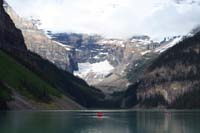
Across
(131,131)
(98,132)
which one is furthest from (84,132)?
(131,131)

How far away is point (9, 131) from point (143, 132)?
35.5m

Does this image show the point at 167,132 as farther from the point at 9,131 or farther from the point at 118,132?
the point at 9,131

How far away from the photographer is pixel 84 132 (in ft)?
414

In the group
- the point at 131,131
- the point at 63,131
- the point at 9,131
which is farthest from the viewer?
the point at 131,131

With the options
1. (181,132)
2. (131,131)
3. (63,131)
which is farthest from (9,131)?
(181,132)

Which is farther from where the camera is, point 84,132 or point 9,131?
point 84,132

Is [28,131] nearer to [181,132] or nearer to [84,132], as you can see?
[84,132]

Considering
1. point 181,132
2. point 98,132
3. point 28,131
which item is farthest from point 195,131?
point 28,131

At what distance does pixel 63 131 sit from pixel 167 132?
2740 cm

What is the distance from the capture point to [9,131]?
383ft

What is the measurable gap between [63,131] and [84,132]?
541cm

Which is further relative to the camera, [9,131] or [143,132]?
[143,132]

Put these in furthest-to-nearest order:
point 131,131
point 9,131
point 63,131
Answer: point 131,131, point 63,131, point 9,131

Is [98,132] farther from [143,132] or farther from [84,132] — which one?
[143,132]
